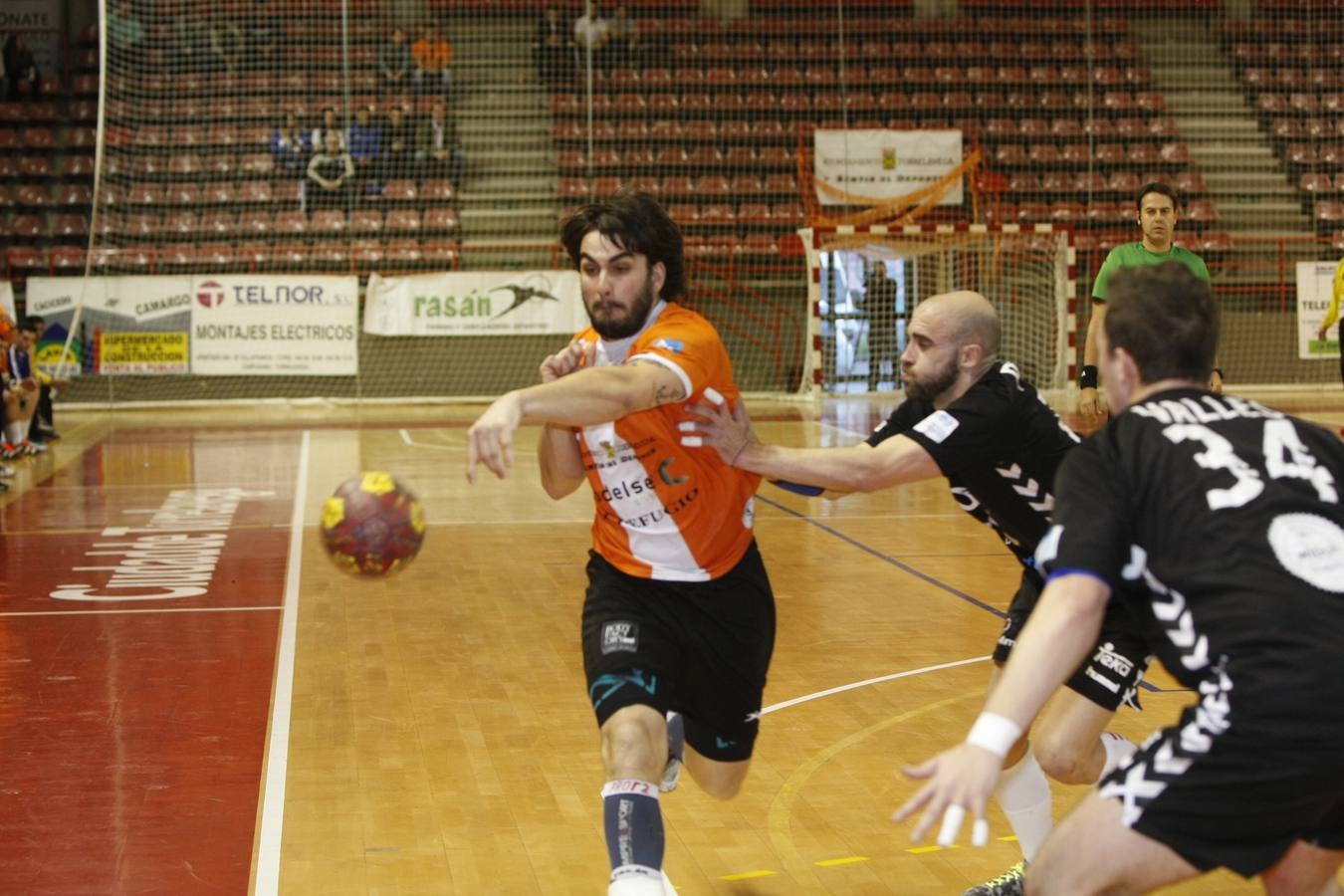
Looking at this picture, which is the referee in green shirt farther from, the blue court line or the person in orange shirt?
the person in orange shirt

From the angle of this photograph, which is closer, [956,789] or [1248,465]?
[956,789]

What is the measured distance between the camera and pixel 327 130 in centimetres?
2417

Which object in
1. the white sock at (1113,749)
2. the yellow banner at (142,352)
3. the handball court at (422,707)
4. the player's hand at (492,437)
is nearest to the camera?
the player's hand at (492,437)

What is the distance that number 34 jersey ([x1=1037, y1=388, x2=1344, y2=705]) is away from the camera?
2451 millimetres

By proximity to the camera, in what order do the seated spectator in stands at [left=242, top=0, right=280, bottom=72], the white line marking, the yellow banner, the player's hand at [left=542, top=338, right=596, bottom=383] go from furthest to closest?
1. the seated spectator in stands at [left=242, top=0, right=280, bottom=72]
2. the yellow banner
3. the white line marking
4. the player's hand at [left=542, top=338, right=596, bottom=383]

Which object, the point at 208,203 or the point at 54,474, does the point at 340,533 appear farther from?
the point at 208,203

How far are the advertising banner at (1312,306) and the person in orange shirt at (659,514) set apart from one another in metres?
21.8

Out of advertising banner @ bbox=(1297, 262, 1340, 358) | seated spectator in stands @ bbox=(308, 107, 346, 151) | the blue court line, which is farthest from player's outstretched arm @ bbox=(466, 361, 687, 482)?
advertising banner @ bbox=(1297, 262, 1340, 358)

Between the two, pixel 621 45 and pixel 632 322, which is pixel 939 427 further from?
pixel 621 45

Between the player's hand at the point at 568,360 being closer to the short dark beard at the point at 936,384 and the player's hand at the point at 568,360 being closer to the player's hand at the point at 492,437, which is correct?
the player's hand at the point at 492,437

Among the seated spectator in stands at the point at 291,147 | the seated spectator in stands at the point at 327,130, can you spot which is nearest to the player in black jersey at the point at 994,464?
the seated spectator in stands at the point at 327,130

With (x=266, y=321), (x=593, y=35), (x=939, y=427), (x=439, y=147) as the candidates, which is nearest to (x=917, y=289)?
(x=593, y=35)

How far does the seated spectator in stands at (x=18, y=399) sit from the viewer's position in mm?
15805

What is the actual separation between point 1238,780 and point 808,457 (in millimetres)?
1589
